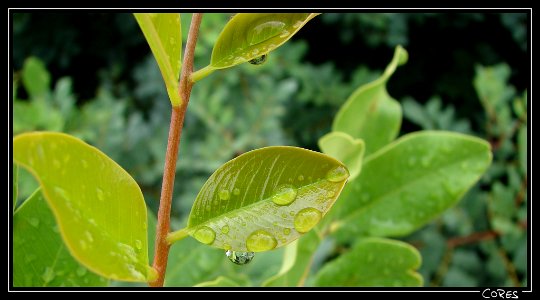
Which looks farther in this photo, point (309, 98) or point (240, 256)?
point (309, 98)

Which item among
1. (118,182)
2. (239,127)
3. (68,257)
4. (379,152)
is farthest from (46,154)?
(239,127)

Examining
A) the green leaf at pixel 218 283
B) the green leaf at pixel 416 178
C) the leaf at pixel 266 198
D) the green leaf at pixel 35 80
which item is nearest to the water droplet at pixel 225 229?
the leaf at pixel 266 198

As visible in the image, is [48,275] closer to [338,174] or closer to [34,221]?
[34,221]

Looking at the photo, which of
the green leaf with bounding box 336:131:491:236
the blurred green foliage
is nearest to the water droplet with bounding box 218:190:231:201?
the green leaf with bounding box 336:131:491:236

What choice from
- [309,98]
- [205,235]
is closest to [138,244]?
[205,235]

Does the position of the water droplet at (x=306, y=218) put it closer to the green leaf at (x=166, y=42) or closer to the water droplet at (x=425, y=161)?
the green leaf at (x=166, y=42)

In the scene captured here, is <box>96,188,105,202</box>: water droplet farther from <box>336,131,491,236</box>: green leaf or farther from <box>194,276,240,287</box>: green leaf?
<box>336,131,491,236</box>: green leaf
